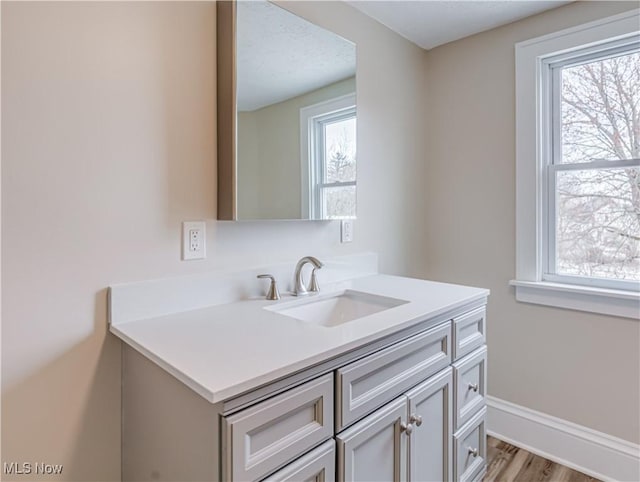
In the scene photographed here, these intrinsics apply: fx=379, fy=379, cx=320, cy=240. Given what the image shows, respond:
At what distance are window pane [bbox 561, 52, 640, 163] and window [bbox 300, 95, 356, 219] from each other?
3.64 ft

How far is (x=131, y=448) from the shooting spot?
114 centimetres

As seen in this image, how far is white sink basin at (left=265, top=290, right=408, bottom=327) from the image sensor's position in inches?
57.2

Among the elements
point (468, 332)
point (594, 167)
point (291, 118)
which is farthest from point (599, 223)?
point (291, 118)

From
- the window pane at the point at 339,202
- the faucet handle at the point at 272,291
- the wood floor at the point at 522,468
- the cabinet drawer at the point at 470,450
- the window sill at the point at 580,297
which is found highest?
the window pane at the point at 339,202

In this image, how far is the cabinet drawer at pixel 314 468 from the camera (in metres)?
0.85

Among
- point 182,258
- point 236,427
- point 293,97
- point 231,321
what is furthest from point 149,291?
point 293,97

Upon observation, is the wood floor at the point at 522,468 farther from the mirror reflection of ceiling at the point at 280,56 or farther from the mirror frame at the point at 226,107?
the mirror reflection of ceiling at the point at 280,56

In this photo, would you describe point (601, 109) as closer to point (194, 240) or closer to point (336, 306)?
point (336, 306)

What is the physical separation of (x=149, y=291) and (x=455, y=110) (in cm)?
194

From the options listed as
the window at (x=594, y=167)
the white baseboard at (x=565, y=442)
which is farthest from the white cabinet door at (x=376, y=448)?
the window at (x=594, y=167)

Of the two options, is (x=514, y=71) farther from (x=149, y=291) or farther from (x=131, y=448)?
(x=131, y=448)

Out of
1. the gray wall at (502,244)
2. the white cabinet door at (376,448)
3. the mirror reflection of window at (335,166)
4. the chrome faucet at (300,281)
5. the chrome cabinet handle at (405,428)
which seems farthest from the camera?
the gray wall at (502,244)

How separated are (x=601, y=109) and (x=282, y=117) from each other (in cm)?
154

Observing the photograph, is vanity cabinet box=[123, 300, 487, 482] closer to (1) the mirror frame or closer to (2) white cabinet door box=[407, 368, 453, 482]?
(2) white cabinet door box=[407, 368, 453, 482]
